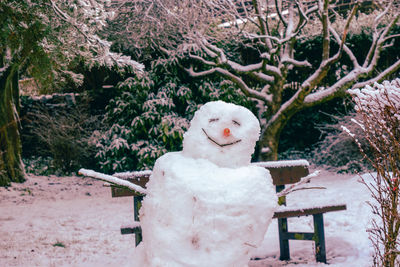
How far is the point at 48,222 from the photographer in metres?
5.52

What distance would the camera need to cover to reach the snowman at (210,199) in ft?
6.84

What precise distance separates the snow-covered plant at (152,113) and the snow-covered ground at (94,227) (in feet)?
2.84

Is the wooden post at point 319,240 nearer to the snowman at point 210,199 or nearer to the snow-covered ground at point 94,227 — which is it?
the snow-covered ground at point 94,227

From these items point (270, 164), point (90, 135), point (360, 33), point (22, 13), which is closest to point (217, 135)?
point (270, 164)

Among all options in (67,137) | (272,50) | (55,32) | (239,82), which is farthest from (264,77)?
(67,137)

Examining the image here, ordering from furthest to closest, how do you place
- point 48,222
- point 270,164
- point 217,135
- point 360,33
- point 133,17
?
1. point 360,33
2. point 133,17
3. point 48,222
4. point 270,164
5. point 217,135

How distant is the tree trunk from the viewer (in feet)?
23.7

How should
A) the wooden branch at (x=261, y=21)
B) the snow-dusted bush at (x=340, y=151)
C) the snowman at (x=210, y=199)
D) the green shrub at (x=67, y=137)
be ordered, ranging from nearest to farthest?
the snowman at (x=210, y=199) < the wooden branch at (x=261, y=21) < the snow-dusted bush at (x=340, y=151) < the green shrub at (x=67, y=137)

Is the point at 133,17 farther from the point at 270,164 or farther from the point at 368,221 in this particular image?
the point at 368,221

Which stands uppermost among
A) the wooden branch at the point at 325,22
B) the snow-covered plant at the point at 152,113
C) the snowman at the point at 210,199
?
the wooden branch at the point at 325,22

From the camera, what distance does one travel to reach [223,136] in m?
2.27

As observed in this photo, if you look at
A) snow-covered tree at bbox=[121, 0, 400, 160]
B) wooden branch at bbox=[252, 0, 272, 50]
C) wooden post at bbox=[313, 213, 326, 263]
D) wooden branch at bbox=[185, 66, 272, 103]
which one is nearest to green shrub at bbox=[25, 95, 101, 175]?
snow-covered tree at bbox=[121, 0, 400, 160]

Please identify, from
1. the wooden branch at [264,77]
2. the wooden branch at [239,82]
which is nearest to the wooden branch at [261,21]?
the wooden branch at [264,77]

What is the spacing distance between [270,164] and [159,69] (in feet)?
15.1
